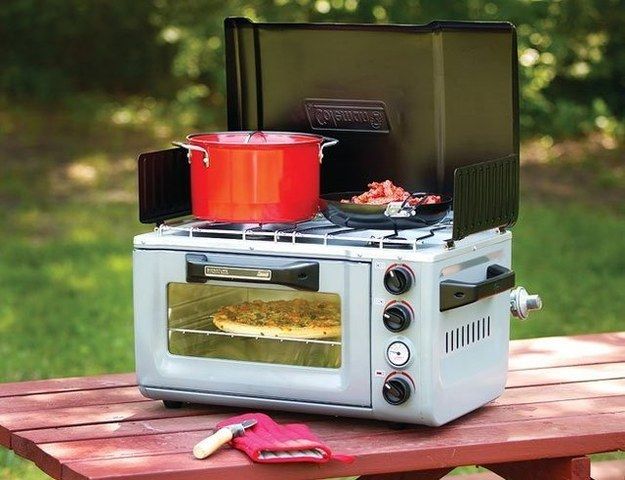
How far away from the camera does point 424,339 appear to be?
2715 millimetres

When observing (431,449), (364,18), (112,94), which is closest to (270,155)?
(431,449)

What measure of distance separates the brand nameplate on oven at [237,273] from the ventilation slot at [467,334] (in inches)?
15.3

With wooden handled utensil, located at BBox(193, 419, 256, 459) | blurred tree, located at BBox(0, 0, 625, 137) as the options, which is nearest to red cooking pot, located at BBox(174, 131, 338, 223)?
wooden handled utensil, located at BBox(193, 419, 256, 459)

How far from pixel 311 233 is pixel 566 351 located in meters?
0.94

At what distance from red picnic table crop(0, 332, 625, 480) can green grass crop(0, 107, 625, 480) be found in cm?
177

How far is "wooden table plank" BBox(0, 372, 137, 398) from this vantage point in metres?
3.22

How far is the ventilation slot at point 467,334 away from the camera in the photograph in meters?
2.80

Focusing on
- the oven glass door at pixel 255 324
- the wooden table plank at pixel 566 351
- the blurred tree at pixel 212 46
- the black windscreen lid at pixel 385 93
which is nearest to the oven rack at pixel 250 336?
the oven glass door at pixel 255 324

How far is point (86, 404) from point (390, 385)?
0.76m

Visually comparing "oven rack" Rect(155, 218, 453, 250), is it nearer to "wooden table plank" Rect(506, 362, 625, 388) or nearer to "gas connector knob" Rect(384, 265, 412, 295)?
"gas connector knob" Rect(384, 265, 412, 295)

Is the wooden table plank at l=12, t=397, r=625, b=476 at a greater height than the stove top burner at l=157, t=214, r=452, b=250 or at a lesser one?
lesser

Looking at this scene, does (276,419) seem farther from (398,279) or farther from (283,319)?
(398,279)

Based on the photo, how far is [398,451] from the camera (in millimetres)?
2684

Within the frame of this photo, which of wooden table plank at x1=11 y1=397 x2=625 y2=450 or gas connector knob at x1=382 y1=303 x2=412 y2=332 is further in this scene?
wooden table plank at x1=11 y1=397 x2=625 y2=450
